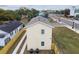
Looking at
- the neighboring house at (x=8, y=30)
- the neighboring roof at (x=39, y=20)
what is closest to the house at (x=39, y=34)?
the neighboring roof at (x=39, y=20)

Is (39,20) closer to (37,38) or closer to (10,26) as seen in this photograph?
(37,38)

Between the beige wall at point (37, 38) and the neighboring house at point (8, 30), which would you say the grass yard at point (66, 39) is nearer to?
the beige wall at point (37, 38)

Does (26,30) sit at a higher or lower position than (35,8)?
lower

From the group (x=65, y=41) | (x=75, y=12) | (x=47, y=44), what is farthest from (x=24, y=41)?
(x=75, y=12)

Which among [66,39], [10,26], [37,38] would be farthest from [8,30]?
[66,39]

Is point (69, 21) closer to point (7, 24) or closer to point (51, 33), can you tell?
point (51, 33)
